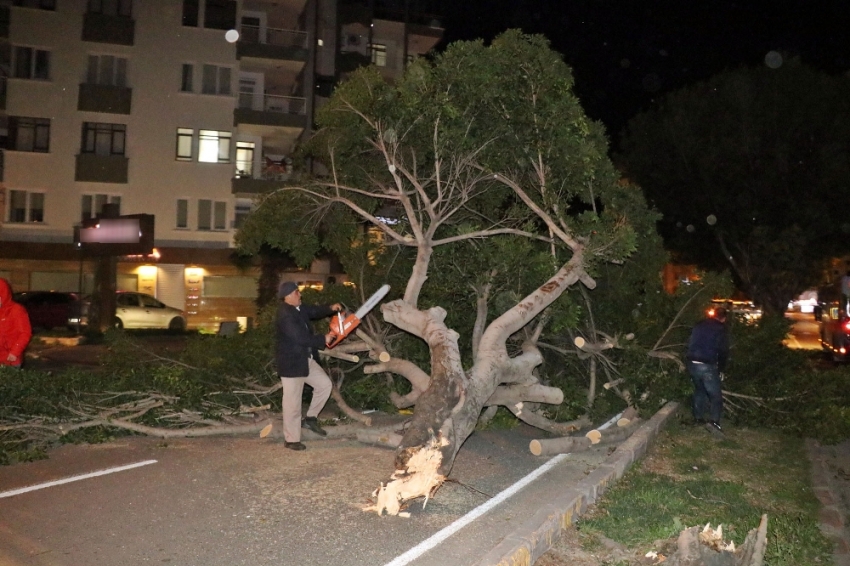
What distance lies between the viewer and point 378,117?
405 inches

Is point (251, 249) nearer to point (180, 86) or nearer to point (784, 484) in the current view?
point (784, 484)

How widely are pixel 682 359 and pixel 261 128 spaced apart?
24.4 m

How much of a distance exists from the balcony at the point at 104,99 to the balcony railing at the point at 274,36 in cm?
504

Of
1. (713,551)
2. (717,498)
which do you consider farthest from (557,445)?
(713,551)

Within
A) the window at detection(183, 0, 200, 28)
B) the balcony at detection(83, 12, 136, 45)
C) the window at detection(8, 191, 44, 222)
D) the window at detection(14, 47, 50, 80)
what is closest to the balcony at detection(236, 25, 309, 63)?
the window at detection(183, 0, 200, 28)

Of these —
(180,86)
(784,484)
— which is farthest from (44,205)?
(784,484)

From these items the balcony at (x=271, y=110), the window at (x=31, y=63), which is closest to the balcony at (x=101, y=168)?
the window at (x=31, y=63)

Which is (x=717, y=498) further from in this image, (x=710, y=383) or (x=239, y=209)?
(x=239, y=209)

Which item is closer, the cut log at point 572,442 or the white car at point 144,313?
the cut log at point 572,442

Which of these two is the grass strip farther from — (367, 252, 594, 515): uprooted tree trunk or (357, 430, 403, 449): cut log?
(357, 430, 403, 449): cut log

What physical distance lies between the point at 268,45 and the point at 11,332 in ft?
82.2

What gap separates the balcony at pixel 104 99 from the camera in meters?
30.5

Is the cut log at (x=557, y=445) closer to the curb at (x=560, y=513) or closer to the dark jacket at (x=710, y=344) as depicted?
the curb at (x=560, y=513)

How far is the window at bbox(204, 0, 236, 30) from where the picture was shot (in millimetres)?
32000
